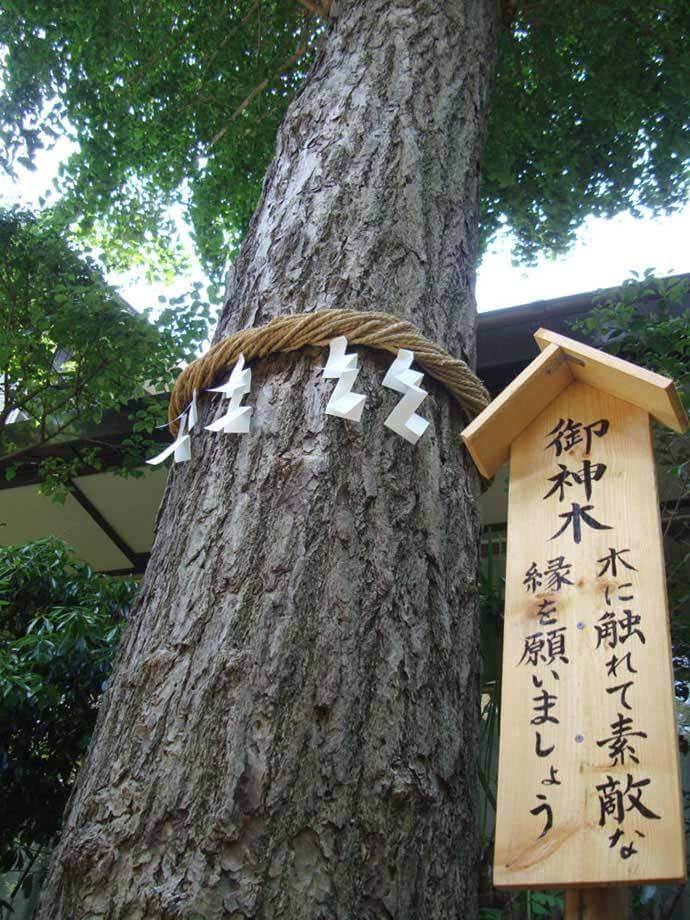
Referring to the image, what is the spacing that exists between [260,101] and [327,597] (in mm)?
3932

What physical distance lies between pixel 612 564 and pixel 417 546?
1.14ft

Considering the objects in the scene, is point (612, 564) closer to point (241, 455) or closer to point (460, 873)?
point (460, 873)

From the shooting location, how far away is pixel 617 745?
1186 mm

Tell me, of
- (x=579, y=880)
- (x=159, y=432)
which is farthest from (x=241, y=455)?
(x=159, y=432)

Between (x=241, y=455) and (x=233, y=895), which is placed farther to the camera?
(x=241, y=455)

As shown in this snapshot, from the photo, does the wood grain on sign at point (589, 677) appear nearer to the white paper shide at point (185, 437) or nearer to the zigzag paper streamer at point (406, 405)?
the zigzag paper streamer at point (406, 405)

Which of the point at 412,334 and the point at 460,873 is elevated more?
the point at 412,334

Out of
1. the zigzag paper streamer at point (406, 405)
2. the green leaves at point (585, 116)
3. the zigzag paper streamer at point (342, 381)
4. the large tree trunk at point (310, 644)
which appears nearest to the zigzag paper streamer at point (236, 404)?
the large tree trunk at point (310, 644)

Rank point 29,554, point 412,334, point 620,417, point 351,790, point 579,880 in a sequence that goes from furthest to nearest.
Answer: point 29,554 < point 412,334 < point 620,417 < point 351,790 < point 579,880

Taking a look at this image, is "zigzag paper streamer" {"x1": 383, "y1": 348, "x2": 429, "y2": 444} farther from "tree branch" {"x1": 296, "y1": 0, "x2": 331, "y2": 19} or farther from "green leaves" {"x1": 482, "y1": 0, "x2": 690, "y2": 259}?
"green leaves" {"x1": 482, "y1": 0, "x2": 690, "y2": 259}

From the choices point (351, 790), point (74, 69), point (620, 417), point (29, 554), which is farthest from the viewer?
point (74, 69)

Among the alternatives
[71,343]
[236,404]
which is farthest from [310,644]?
[71,343]

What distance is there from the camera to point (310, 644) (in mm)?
1350

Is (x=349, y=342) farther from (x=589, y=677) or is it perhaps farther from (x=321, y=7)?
(x=321, y=7)
